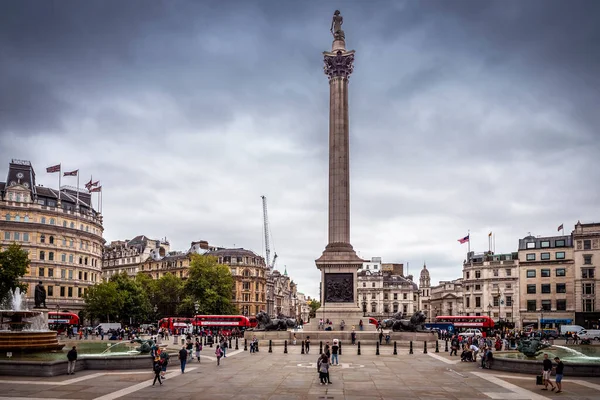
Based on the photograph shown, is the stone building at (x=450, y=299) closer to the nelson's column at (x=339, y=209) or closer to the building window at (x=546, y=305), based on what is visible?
the building window at (x=546, y=305)

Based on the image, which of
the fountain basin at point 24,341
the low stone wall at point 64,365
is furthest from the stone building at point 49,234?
the low stone wall at point 64,365

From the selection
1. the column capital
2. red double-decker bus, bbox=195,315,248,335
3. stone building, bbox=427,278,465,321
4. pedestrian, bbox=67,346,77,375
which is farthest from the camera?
stone building, bbox=427,278,465,321

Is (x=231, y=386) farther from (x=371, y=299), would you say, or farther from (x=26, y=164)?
(x=371, y=299)

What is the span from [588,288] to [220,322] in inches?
2441

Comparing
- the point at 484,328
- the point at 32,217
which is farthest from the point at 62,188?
the point at 484,328

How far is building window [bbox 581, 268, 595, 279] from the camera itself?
102869 mm

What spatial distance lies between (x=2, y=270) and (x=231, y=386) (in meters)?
54.7

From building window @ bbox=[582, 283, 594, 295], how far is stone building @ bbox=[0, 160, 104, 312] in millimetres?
84809

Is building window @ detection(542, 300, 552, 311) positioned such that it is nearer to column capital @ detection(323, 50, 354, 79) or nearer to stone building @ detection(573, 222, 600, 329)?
stone building @ detection(573, 222, 600, 329)

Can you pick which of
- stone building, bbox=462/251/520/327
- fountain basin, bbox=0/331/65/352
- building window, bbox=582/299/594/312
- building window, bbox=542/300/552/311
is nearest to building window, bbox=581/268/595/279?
Result: building window, bbox=582/299/594/312

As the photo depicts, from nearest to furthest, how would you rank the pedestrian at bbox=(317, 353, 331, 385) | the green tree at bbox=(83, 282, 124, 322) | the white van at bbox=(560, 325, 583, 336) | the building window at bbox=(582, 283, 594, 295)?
the pedestrian at bbox=(317, 353, 331, 385)
the white van at bbox=(560, 325, 583, 336)
the green tree at bbox=(83, 282, 124, 322)
the building window at bbox=(582, 283, 594, 295)

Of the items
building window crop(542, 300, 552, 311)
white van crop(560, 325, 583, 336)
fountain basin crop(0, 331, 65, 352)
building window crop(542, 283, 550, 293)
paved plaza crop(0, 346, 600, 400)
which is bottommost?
white van crop(560, 325, 583, 336)

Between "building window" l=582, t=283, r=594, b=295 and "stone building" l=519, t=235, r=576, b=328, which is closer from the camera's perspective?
"building window" l=582, t=283, r=594, b=295

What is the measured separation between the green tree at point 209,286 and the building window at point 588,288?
63.5 meters
